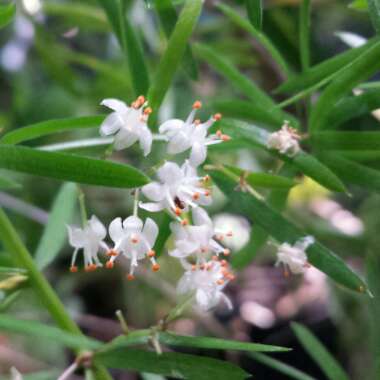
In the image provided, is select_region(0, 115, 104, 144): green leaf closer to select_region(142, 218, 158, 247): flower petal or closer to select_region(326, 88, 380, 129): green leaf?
select_region(142, 218, 158, 247): flower petal

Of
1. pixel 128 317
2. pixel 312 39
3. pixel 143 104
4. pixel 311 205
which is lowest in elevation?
pixel 128 317

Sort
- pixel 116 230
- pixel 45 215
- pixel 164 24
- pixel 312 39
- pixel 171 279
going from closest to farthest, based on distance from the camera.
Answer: pixel 116 230 → pixel 164 24 → pixel 45 215 → pixel 312 39 → pixel 171 279

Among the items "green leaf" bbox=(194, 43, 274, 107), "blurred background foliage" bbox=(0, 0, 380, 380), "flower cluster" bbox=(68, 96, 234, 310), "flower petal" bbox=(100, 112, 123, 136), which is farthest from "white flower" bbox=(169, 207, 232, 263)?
"blurred background foliage" bbox=(0, 0, 380, 380)

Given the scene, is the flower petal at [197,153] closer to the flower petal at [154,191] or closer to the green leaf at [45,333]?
the flower petal at [154,191]

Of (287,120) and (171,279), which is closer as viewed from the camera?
(287,120)

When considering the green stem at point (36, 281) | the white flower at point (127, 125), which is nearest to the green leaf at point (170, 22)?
the white flower at point (127, 125)

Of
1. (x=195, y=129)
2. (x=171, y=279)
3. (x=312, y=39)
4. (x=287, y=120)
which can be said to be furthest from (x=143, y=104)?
(x=171, y=279)

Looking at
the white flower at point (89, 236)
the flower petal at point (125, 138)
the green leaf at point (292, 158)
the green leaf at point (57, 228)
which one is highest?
the flower petal at point (125, 138)

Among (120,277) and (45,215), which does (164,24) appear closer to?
(45,215)
